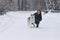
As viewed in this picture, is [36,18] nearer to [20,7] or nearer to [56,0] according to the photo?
[56,0]

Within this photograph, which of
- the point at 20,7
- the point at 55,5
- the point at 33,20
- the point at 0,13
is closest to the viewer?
the point at 33,20

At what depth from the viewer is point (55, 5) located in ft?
156

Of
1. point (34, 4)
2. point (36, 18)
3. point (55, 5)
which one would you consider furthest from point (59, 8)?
point (34, 4)

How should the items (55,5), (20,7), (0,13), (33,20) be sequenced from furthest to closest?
(20,7) → (55,5) → (0,13) → (33,20)

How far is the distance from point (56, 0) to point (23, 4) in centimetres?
3591

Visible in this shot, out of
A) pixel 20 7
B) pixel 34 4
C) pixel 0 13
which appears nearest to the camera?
pixel 0 13

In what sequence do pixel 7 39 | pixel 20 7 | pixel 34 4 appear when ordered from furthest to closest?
pixel 34 4
pixel 20 7
pixel 7 39

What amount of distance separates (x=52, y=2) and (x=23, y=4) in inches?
1423

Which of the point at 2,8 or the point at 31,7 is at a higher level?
the point at 2,8

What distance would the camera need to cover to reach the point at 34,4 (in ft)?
301

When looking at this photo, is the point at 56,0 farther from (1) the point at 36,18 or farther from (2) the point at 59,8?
Answer: (1) the point at 36,18

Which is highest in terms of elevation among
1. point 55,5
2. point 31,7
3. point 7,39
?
point 7,39

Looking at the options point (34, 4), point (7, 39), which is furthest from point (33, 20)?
point (34, 4)

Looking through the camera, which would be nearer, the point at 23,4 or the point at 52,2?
the point at 52,2
